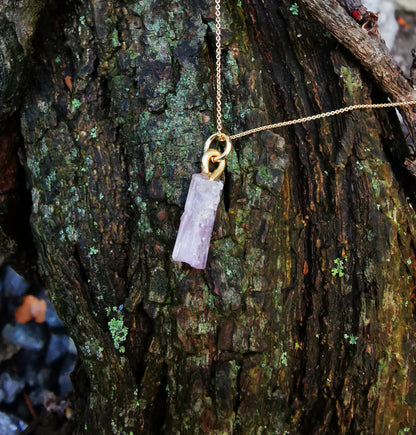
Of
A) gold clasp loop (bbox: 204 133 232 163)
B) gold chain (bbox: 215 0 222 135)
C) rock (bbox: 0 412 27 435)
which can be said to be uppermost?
gold chain (bbox: 215 0 222 135)

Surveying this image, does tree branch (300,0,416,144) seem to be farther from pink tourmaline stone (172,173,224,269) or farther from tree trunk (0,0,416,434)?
pink tourmaline stone (172,173,224,269)

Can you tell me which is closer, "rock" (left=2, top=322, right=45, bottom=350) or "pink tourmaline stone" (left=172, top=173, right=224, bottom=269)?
"pink tourmaline stone" (left=172, top=173, right=224, bottom=269)

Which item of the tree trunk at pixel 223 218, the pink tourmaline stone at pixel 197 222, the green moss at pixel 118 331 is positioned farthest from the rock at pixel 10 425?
the pink tourmaline stone at pixel 197 222

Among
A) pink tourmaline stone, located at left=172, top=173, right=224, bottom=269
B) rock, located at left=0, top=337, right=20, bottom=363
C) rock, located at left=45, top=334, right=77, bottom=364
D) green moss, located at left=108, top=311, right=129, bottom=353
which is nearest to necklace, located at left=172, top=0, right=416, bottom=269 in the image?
pink tourmaline stone, located at left=172, top=173, right=224, bottom=269

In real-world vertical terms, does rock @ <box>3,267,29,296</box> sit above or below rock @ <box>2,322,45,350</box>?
above

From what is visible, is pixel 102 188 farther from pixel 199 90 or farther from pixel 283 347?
pixel 283 347

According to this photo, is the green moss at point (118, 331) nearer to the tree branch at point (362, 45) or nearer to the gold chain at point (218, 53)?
the gold chain at point (218, 53)
